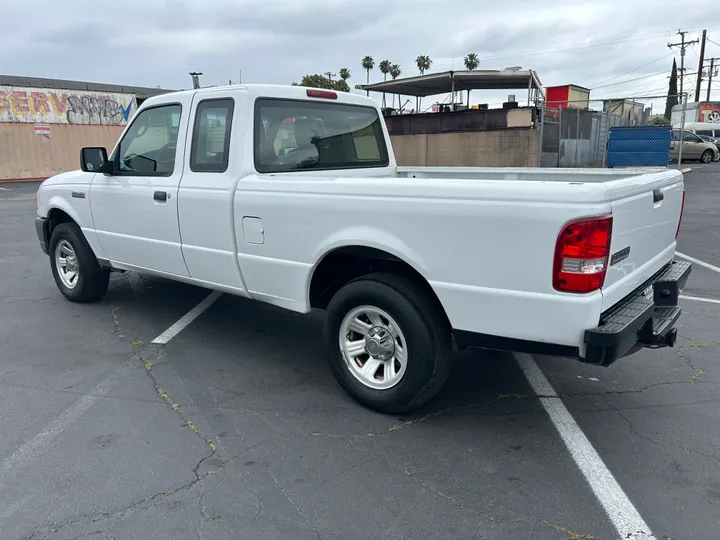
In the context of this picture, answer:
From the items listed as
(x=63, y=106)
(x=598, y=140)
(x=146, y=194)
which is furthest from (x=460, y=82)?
(x=146, y=194)

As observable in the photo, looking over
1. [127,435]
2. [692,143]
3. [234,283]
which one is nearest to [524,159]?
[692,143]

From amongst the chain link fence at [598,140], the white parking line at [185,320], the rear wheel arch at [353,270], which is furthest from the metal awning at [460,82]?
the rear wheel arch at [353,270]

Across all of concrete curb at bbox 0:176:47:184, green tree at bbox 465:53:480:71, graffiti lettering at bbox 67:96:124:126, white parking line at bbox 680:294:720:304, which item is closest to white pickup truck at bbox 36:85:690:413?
white parking line at bbox 680:294:720:304

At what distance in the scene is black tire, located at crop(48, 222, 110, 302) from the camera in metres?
5.83

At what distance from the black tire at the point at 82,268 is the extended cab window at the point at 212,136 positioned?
2039 mm

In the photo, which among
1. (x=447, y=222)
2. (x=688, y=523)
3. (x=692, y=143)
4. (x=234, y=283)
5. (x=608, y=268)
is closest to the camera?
(x=688, y=523)

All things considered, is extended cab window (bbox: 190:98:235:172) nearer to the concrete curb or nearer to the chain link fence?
the chain link fence

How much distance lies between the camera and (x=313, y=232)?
3.70 metres

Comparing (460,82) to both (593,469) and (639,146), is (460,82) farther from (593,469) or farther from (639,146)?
(593,469)

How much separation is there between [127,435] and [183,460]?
0.49 meters

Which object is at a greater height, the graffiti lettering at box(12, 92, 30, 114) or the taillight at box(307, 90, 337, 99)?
the graffiti lettering at box(12, 92, 30, 114)

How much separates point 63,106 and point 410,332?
2750 cm

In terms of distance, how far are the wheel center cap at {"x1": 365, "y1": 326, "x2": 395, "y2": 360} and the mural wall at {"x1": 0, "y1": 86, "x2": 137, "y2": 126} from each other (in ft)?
86.6

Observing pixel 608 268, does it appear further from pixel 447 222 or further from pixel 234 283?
pixel 234 283
